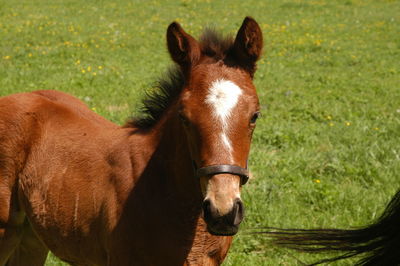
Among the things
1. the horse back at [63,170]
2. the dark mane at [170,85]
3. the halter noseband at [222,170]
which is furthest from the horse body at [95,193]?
the halter noseband at [222,170]

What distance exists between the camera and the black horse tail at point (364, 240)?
6.95 feet

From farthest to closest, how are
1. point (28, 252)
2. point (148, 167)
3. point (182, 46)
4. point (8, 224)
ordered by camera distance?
point (28, 252) → point (8, 224) → point (148, 167) → point (182, 46)

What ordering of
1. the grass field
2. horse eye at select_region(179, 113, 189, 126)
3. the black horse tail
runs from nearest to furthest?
the black horse tail, horse eye at select_region(179, 113, 189, 126), the grass field

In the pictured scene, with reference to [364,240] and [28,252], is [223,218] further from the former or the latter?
[28,252]

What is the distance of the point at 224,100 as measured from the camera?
2.36 m

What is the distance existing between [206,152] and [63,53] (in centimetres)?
921

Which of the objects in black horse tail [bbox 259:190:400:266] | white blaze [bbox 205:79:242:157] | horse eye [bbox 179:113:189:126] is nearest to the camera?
black horse tail [bbox 259:190:400:266]

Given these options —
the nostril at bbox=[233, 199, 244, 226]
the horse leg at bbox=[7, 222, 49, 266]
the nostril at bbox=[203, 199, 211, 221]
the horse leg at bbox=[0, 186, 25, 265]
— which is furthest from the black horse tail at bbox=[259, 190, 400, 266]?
the horse leg at bbox=[7, 222, 49, 266]

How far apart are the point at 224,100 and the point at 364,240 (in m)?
0.92

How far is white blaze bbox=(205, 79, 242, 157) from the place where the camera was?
2.29m

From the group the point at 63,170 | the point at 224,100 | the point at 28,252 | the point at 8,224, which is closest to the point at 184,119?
the point at 224,100

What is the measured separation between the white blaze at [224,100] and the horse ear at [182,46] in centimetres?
28

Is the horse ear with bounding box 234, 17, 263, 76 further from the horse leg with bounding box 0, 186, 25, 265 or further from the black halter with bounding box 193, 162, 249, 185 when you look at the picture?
the horse leg with bounding box 0, 186, 25, 265

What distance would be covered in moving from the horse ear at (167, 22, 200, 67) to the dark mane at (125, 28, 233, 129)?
80 mm
